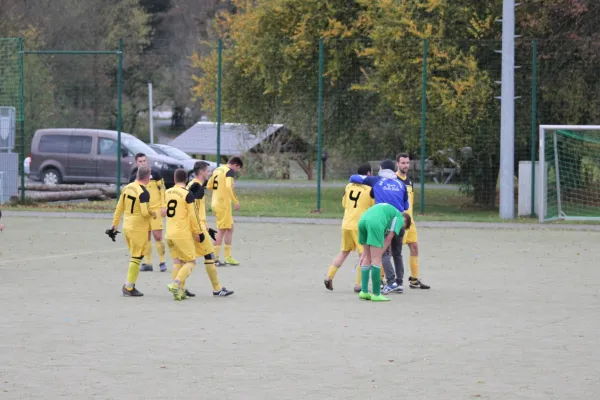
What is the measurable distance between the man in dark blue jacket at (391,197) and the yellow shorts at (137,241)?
2592mm

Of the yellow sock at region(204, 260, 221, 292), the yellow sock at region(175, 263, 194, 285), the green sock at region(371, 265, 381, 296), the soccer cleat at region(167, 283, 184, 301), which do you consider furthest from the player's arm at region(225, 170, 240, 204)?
the green sock at region(371, 265, 381, 296)

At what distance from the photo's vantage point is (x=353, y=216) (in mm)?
14172

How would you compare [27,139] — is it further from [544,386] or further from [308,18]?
[544,386]

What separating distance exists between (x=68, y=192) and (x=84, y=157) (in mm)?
4297

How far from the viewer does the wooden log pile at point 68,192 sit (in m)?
28.9

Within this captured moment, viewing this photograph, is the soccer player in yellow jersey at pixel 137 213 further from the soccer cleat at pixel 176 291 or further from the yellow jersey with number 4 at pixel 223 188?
the yellow jersey with number 4 at pixel 223 188

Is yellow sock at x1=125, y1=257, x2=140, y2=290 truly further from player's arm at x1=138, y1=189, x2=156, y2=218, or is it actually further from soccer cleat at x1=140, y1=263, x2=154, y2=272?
soccer cleat at x1=140, y1=263, x2=154, y2=272

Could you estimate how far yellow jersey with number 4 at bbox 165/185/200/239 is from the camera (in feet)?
43.5

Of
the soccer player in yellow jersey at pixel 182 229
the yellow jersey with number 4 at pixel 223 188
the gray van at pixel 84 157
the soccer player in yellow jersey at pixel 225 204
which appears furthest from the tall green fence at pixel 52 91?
the soccer player in yellow jersey at pixel 182 229

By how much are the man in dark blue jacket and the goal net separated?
12.0m

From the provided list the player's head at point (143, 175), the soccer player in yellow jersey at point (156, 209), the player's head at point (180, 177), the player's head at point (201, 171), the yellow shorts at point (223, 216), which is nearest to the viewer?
the player's head at point (180, 177)

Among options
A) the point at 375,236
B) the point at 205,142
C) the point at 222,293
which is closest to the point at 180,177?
the point at 222,293

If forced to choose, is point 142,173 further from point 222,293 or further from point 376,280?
point 376,280

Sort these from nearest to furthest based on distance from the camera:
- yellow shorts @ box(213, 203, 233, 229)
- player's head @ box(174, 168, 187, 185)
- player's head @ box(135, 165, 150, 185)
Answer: player's head @ box(174, 168, 187, 185) < player's head @ box(135, 165, 150, 185) < yellow shorts @ box(213, 203, 233, 229)
